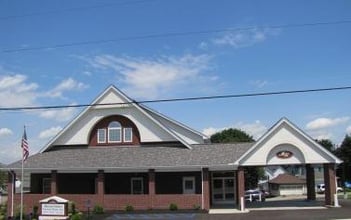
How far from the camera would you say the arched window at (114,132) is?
4310cm

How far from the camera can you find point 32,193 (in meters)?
42.8

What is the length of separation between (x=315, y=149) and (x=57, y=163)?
1828 cm

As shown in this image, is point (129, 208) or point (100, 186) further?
point (100, 186)

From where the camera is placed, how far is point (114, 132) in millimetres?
43281

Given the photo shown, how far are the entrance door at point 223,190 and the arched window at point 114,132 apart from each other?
8.29m

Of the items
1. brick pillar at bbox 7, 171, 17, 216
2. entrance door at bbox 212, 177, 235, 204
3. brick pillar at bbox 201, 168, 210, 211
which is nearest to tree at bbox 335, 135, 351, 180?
entrance door at bbox 212, 177, 235, 204

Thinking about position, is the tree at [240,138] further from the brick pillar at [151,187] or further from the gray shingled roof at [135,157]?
the brick pillar at [151,187]

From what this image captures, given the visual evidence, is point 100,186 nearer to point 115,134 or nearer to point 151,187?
point 151,187

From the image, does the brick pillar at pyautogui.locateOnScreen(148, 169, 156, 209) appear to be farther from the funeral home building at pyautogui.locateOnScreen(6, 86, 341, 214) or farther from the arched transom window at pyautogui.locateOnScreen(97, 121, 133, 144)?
the arched transom window at pyautogui.locateOnScreen(97, 121, 133, 144)

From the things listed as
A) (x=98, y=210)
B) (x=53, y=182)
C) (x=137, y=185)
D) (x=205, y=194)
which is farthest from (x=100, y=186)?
(x=205, y=194)

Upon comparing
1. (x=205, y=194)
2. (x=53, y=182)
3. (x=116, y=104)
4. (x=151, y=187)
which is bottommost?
(x=205, y=194)

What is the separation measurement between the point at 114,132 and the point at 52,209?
42.8 ft

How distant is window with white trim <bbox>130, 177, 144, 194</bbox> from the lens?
42.5 m

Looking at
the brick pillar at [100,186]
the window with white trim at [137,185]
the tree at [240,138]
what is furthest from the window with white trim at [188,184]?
the tree at [240,138]
